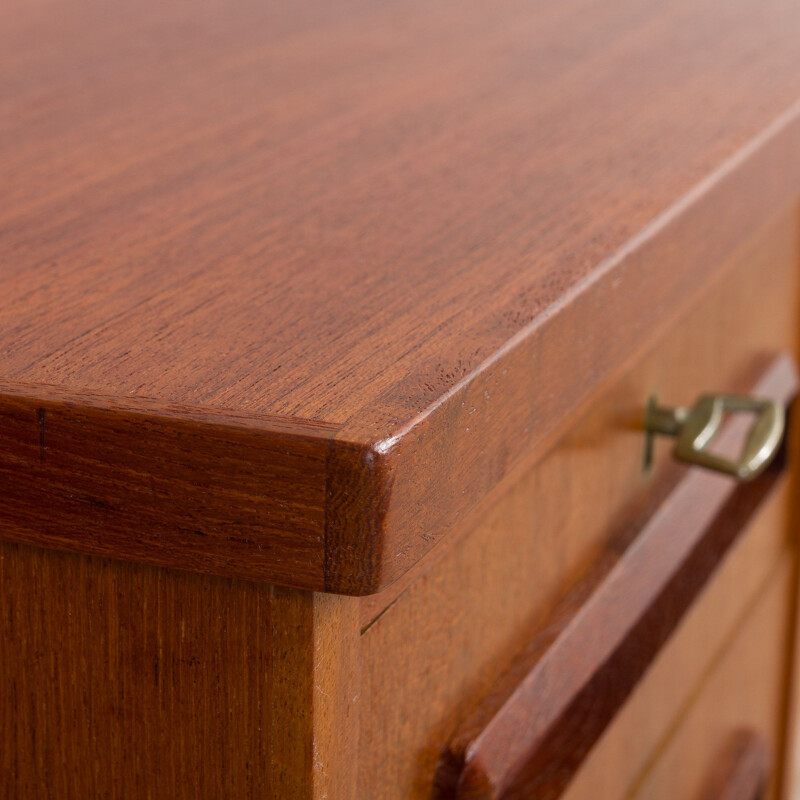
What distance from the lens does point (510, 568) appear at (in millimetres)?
365

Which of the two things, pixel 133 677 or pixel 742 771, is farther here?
pixel 742 771

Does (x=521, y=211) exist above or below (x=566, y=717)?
above

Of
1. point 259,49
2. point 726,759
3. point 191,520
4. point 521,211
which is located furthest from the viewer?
point 726,759

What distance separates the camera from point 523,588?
38cm

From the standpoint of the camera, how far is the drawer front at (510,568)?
0.30 m

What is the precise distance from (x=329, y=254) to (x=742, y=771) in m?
0.47

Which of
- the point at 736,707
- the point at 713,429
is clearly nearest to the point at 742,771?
the point at 736,707

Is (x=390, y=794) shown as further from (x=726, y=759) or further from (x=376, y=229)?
(x=726, y=759)

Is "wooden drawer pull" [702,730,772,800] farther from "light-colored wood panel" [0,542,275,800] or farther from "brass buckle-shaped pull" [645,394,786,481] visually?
"light-colored wood panel" [0,542,275,800]

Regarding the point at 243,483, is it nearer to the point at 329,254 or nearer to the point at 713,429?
the point at 329,254

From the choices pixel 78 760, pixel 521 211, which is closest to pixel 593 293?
pixel 521 211

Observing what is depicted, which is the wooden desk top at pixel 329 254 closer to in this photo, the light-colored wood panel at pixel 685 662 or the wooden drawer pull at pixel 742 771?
the light-colored wood panel at pixel 685 662

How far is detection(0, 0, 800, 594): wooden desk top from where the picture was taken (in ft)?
0.75

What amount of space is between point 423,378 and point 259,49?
0.34 m
